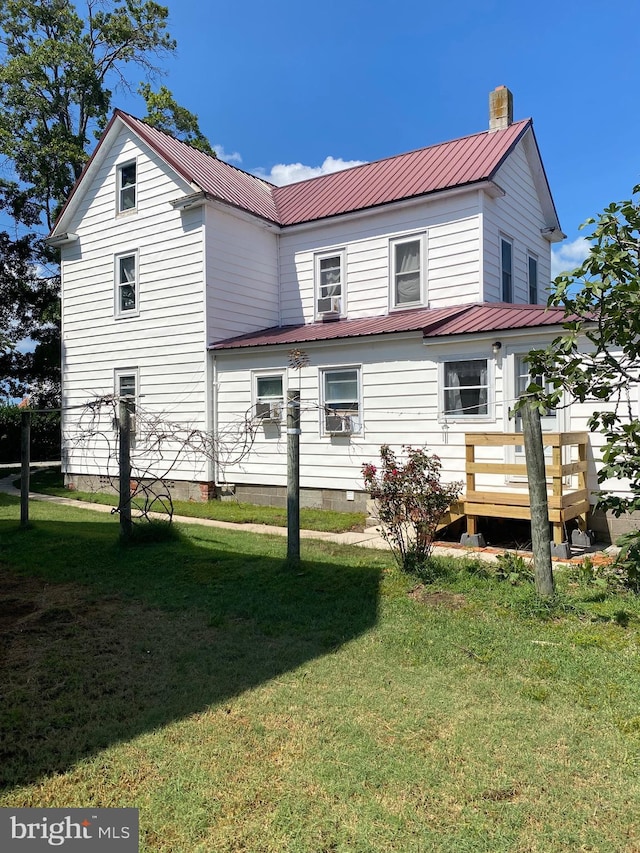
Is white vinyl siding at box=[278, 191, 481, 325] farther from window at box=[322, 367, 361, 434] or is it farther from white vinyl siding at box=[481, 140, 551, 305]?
window at box=[322, 367, 361, 434]

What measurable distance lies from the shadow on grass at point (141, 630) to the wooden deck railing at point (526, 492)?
2418mm

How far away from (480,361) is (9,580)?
794cm

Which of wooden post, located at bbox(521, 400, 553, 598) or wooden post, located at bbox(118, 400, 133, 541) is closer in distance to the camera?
wooden post, located at bbox(521, 400, 553, 598)

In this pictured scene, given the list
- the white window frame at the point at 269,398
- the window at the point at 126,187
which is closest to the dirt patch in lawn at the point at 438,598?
the white window frame at the point at 269,398

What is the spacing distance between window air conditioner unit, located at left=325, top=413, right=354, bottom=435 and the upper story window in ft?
10.7

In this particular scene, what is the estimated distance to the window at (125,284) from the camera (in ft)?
51.1

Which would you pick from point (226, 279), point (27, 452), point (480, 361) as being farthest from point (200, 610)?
point (226, 279)

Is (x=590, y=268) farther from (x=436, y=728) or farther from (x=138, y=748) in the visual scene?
(x=138, y=748)

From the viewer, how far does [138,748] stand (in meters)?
3.14

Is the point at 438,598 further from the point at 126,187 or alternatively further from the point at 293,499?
the point at 126,187

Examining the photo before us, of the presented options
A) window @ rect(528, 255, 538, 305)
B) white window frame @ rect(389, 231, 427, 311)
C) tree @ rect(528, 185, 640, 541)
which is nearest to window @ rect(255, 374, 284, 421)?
white window frame @ rect(389, 231, 427, 311)

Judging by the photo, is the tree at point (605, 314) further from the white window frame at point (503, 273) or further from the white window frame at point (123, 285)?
the white window frame at point (123, 285)

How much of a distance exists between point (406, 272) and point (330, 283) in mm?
2122

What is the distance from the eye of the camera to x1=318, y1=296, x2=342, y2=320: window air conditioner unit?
566 inches
